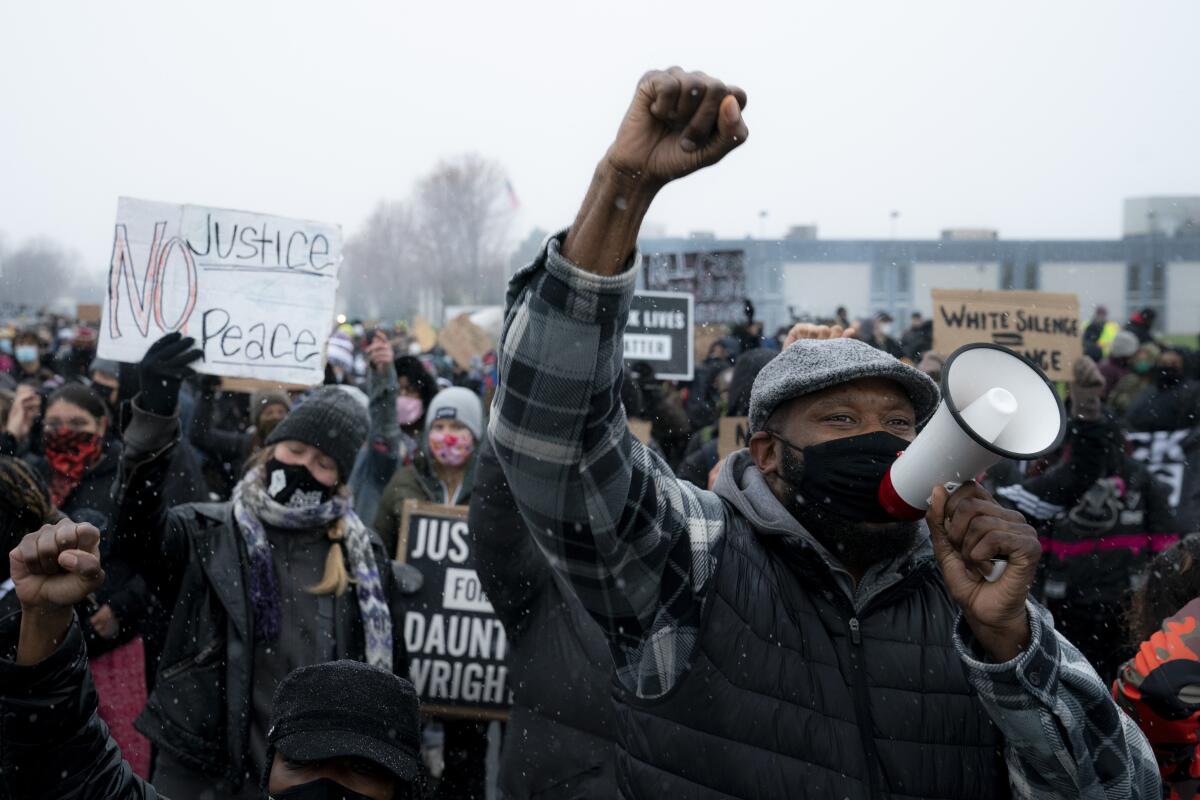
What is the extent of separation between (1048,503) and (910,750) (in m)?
3.37

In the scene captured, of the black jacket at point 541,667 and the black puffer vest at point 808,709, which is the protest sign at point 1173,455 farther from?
the black puffer vest at point 808,709

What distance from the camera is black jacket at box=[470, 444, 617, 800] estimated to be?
10.2 feet

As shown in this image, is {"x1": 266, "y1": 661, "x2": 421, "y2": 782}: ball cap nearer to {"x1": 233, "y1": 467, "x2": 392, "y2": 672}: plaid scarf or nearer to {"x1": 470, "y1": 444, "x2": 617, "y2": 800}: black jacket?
{"x1": 470, "y1": 444, "x2": 617, "y2": 800}: black jacket

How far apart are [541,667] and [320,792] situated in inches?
42.7

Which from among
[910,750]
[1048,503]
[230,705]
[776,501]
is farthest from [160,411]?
[1048,503]

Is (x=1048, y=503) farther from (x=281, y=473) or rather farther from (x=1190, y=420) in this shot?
(x=281, y=473)

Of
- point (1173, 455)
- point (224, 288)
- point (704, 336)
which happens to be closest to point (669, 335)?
point (704, 336)

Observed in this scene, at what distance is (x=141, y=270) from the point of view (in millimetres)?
4211

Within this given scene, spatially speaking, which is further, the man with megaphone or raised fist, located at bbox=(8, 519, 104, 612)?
raised fist, located at bbox=(8, 519, 104, 612)

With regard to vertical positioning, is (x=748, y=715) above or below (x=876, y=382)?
below

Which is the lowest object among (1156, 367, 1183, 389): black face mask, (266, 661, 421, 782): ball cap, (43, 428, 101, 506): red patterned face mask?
(266, 661, 421, 782): ball cap

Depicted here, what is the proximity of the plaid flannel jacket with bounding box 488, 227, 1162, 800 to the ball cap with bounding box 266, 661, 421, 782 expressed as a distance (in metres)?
0.54

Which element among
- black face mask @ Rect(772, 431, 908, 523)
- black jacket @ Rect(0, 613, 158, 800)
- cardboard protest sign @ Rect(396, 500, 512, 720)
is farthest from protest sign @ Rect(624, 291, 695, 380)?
black jacket @ Rect(0, 613, 158, 800)

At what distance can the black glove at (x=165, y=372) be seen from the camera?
3236mm
